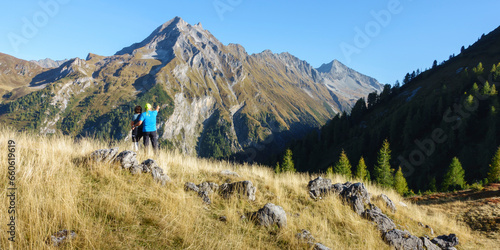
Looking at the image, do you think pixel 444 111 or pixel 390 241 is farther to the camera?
pixel 444 111

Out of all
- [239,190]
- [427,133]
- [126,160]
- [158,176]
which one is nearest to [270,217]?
[239,190]

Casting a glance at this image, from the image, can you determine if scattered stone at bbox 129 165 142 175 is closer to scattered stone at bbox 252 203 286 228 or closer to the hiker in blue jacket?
the hiker in blue jacket

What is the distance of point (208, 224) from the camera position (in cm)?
497

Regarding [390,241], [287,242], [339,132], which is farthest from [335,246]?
[339,132]

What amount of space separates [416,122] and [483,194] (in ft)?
212

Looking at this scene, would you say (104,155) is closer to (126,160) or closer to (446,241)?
(126,160)

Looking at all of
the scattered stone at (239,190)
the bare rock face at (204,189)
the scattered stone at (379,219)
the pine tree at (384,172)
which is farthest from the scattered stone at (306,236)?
the pine tree at (384,172)

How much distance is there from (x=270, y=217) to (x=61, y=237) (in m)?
4.23

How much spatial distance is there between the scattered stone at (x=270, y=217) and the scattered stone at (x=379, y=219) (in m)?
3.62

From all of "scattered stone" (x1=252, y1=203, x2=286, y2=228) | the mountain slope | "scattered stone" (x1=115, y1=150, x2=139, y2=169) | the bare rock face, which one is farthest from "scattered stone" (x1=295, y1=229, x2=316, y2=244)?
the mountain slope

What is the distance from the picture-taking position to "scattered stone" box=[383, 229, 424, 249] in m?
6.16

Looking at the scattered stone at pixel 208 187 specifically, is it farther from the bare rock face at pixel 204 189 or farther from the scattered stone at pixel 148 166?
the scattered stone at pixel 148 166

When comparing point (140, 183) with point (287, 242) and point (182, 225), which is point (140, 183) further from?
point (287, 242)

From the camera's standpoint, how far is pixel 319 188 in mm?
9117
